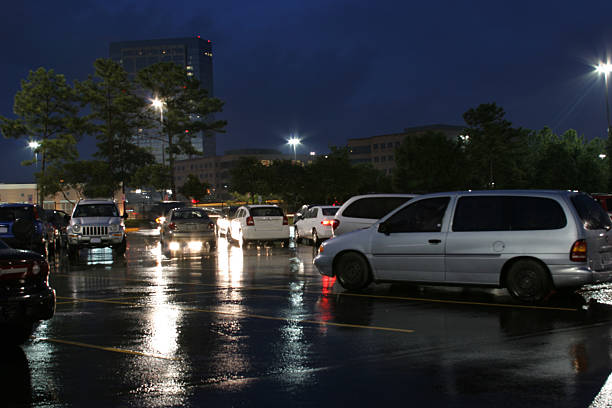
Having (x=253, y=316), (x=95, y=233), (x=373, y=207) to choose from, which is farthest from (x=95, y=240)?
(x=253, y=316)

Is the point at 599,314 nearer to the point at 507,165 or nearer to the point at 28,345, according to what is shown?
the point at 28,345

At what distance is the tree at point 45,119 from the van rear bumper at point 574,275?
5557 centimetres

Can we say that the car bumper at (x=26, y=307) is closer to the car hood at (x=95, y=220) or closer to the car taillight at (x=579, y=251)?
the car taillight at (x=579, y=251)

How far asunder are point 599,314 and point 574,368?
353 centimetres

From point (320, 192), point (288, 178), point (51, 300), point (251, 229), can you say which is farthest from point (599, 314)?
point (288, 178)

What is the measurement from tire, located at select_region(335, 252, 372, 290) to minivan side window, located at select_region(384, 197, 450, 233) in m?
0.86

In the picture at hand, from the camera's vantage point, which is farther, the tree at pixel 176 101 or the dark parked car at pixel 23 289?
the tree at pixel 176 101

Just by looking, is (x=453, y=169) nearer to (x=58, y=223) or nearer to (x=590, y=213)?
(x=58, y=223)

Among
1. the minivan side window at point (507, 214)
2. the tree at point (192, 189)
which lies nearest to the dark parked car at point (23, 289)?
the minivan side window at point (507, 214)

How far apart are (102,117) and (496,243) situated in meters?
62.2

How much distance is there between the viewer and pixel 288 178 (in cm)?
7969

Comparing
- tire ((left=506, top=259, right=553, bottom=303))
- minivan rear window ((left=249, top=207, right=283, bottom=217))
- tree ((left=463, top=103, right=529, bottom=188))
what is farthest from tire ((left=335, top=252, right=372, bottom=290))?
tree ((left=463, top=103, right=529, bottom=188))

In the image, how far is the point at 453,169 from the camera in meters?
64.9

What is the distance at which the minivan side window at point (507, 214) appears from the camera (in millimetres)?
11070
